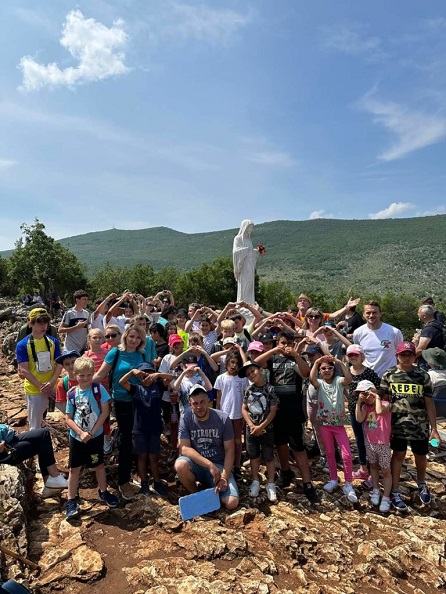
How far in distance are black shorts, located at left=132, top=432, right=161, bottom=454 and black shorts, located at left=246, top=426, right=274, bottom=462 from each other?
1.12 m

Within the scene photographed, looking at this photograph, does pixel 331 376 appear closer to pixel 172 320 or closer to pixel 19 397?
pixel 172 320

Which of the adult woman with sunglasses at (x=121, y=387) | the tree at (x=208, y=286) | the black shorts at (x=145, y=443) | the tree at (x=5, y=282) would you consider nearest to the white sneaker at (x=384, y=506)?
the black shorts at (x=145, y=443)

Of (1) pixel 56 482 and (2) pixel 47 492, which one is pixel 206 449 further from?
(2) pixel 47 492

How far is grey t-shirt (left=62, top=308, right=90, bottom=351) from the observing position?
6.23 metres

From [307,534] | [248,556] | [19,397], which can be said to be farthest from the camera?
[19,397]

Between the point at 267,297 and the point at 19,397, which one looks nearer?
the point at 19,397

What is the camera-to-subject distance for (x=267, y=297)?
2094 inches

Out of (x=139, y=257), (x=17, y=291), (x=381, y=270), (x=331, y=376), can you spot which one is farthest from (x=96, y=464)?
(x=139, y=257)

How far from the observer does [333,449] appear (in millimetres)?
4703

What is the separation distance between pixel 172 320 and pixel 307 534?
406 cm

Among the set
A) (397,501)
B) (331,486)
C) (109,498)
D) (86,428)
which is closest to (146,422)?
(86,428)

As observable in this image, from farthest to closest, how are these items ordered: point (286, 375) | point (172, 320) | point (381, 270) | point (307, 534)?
point (381, 270), point (172, 320), point (286, 375), point (307, 534)

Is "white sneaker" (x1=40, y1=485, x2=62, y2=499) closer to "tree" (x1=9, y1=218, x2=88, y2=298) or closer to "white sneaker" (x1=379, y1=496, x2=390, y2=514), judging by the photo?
"white sneaker" (x1=379, y1=496, x2=390, y2=514)

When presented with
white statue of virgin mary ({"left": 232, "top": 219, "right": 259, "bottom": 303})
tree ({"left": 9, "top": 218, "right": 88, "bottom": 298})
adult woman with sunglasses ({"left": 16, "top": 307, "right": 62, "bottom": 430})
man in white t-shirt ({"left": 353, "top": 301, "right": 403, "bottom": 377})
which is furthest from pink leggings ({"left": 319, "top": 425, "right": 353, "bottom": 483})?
tree ({"left": 9, "top": 218, "right": 88, "bottom": 298})
